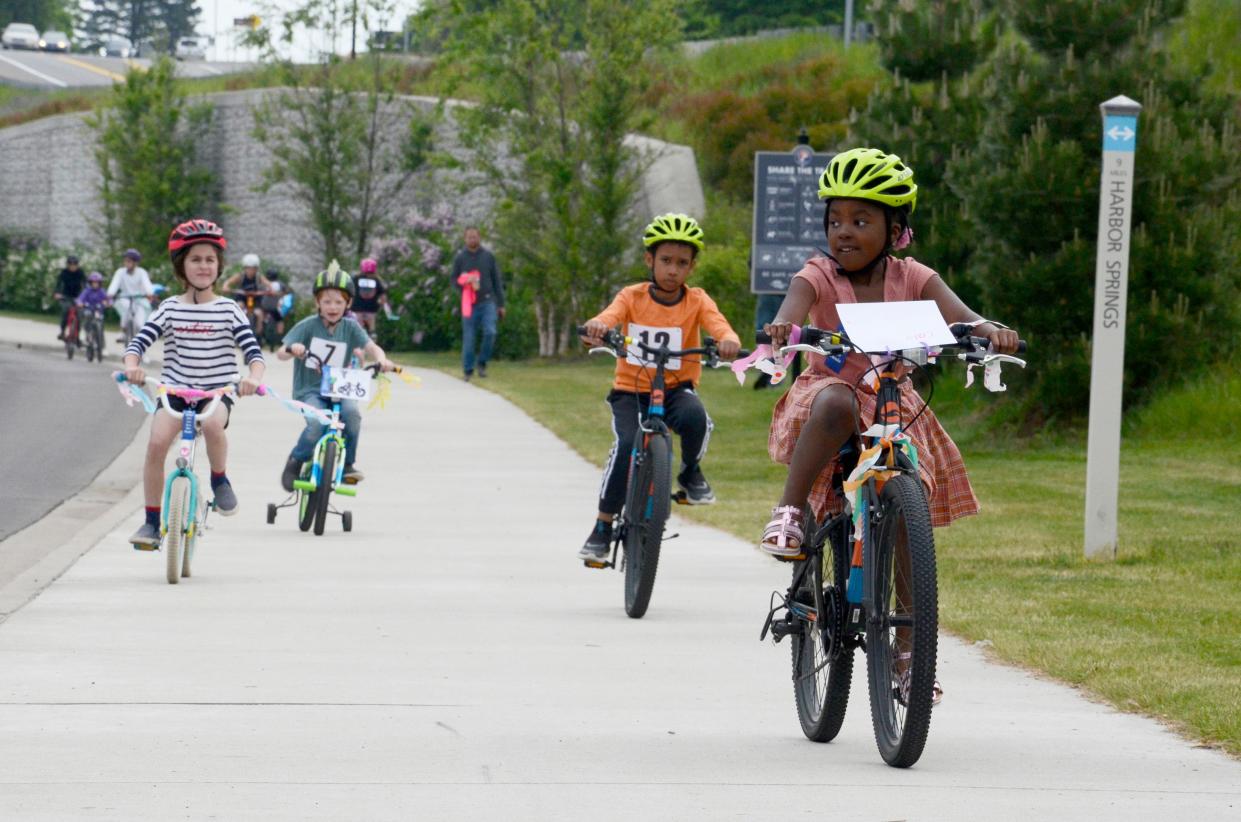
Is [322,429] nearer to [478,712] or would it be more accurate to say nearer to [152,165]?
[478,712]

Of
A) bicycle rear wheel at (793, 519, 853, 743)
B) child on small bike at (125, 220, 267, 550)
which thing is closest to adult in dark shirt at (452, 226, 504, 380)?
child on small bike at (125, 220, 267, 550)

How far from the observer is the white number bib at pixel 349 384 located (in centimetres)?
1302

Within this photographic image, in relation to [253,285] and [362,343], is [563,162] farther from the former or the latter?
[362,343]

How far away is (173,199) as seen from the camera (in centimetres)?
4791

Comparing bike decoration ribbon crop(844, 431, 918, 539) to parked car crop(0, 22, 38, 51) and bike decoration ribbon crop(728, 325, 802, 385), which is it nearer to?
bike decoration ribbon crop(728, 325, 802, 385)

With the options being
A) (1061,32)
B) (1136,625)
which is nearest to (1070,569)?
(1136,625)

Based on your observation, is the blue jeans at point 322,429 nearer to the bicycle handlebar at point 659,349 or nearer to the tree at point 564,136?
the bicycle handlebar at point 659,349

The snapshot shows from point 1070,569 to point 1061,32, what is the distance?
30.3 ft

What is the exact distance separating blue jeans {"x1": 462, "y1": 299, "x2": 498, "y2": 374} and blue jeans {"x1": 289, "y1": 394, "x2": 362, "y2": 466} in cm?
1615

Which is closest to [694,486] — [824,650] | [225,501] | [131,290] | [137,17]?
[225,501]

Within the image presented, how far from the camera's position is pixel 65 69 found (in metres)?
100

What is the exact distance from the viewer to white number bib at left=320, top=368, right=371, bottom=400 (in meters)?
13.0

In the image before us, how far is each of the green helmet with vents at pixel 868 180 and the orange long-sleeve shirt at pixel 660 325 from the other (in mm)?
3189

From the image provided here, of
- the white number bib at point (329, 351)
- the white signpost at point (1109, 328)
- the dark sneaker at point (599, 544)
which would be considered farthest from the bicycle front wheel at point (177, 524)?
the white signpost at point (1109, 328)
